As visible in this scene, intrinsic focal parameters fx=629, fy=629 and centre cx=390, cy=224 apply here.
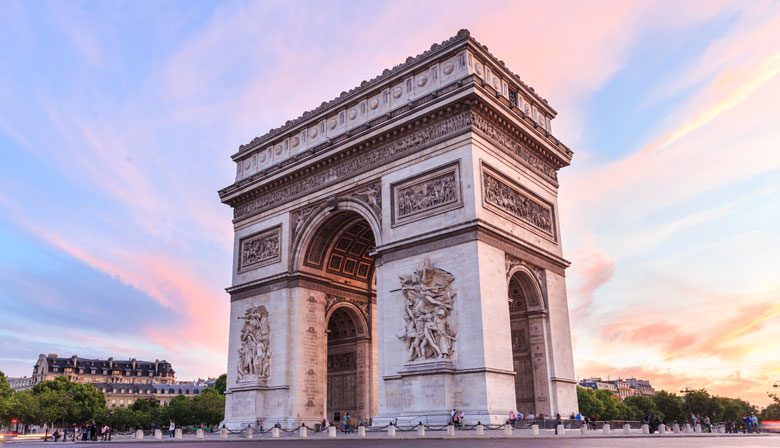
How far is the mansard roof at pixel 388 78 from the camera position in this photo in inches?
1038

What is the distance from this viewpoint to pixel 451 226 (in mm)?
24312

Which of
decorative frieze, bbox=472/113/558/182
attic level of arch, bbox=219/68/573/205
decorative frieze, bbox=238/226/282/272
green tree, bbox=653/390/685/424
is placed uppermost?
attic level of arch, bbox=219/68/573/205

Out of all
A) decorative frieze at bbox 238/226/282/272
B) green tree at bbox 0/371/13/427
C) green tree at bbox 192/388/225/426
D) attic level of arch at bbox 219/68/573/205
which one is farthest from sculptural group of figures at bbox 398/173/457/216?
green tree at bbox 0/371/13/427

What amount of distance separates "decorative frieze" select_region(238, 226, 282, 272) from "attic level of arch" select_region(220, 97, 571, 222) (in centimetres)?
139

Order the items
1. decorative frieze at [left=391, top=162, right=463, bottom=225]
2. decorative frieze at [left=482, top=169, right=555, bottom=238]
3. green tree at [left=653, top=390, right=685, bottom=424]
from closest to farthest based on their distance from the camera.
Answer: decorative frieze at [left=391, top=162, right=463, bottom=225], decorative frieze at [left=482, top=169, right=555, bottom=238], green tree at [left=653, top=390, right=685, bottom=424]

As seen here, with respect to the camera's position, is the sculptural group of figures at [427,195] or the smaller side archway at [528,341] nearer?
the sculptural group of figures at [427,195]

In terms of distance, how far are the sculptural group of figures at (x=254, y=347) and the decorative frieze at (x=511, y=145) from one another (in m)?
13.9

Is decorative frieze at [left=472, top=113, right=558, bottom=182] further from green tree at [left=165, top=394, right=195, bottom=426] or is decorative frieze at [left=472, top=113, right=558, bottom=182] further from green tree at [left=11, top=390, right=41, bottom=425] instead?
green tree at [left=11, top=390, right=41, bottom=425]

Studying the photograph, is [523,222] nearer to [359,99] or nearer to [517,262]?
[517,262]

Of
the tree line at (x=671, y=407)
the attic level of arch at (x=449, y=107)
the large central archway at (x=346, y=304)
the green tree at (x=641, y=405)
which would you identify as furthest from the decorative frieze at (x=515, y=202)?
the green tree at (x=641, y=405)

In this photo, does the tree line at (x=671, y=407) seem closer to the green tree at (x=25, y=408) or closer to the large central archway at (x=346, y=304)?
the large central archway at (x=346, y=304)

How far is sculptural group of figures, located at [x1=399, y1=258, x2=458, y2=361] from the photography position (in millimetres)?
23406

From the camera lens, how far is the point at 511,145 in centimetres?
2738

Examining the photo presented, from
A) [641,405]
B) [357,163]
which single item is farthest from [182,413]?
[641,405]
